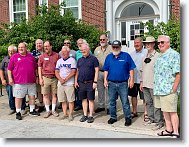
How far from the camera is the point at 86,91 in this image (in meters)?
7.09

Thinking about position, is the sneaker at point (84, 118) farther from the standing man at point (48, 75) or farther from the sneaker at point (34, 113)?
the sneaker at point (34, 113)

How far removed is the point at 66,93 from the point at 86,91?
50 centimetres

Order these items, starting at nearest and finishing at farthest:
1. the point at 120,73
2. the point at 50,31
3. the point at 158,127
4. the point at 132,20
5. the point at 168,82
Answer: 1. the point at 168,82
2. the point at 158,127
3. the point at 120,73
4. the point at 50,31
5. the point at 132,20

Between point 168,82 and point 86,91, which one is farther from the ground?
point 168,82

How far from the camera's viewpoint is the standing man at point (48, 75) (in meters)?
7.50

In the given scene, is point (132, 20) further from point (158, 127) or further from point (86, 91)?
point (158, 127)

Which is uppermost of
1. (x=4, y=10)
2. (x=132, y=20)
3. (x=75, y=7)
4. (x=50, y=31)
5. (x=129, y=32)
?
(x=4, y=10)

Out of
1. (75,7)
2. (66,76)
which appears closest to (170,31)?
(66,76)

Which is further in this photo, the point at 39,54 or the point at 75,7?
the point at 75,7

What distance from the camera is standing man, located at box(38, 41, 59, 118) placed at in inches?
295

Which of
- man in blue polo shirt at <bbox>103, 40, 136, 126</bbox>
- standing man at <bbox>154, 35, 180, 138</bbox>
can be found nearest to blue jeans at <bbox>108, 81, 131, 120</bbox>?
man in blue polo shirt at <bbox>103, 40, 136, 126</bbox>

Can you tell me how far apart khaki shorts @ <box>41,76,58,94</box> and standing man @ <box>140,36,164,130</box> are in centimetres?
221

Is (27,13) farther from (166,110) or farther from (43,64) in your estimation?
(166,110)

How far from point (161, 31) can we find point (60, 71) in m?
2.76
